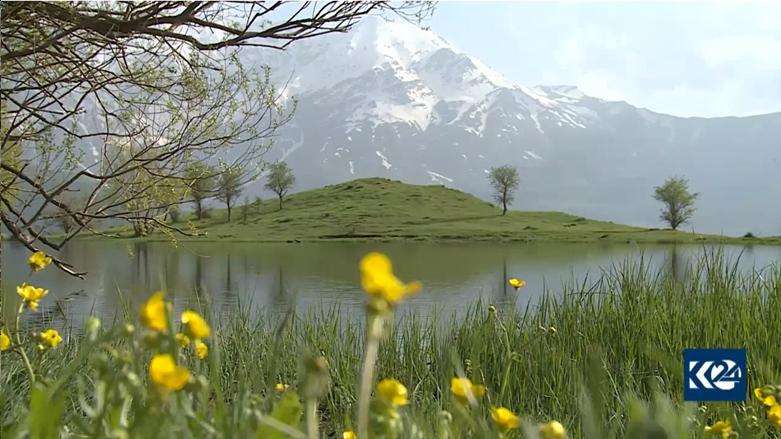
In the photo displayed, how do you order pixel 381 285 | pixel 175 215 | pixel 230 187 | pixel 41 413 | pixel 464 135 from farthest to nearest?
pixel 175 215 < pixel 464 135 < pixel 230 187 < pixel 41 413 < pixel 381 285

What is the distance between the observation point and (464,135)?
232 centimetres

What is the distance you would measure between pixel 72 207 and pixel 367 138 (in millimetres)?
1129

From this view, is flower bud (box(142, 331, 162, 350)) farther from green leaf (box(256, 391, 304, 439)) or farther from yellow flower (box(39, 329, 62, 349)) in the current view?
yellow flower (box(39, 329, 62, 349))

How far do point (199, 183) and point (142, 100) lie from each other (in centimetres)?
38

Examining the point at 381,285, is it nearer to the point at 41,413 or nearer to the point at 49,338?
the point at 41,413

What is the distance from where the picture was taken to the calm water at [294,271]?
76.2 inches

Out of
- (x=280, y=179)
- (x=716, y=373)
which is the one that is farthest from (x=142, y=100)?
(x=716, y=373)

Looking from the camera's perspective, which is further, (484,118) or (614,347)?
A: (484,118)

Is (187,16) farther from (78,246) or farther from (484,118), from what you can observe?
(484,118)

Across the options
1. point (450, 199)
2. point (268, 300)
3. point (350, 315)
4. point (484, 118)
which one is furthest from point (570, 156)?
point (268, 300)

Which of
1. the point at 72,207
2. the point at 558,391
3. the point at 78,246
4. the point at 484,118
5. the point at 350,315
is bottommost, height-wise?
the point at 558,391

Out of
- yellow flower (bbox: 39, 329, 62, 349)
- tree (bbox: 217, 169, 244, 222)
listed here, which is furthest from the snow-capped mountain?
yellow flower (bbox: 39, 329, 62, 349)

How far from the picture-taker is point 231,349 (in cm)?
210

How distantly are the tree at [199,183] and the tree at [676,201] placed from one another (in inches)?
60.7
